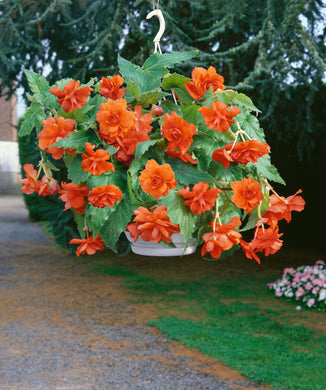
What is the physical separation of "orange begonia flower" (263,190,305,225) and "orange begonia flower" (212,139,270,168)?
0.60 ft

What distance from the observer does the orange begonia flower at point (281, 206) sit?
1.46 meters

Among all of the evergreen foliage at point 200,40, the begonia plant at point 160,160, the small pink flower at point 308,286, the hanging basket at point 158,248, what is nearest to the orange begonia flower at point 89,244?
the begonia plant at point 160,160

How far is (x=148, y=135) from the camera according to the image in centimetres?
150

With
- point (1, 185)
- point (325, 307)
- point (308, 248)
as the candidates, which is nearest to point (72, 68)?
point (325, 307)

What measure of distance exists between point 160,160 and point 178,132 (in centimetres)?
13

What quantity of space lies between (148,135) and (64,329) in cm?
443

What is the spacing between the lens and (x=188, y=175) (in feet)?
4.59

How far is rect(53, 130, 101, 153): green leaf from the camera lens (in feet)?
4.52

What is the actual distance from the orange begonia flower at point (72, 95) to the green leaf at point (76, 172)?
0.48ft

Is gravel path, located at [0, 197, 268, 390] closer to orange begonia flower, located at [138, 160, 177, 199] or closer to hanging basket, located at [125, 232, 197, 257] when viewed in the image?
hanging basket, located at [125, 232, 197, 257]

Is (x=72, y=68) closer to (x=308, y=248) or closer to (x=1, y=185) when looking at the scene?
(x=308, y=248)

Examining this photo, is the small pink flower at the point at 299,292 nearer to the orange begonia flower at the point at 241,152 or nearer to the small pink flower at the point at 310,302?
the small pink flower at the point at 310,302

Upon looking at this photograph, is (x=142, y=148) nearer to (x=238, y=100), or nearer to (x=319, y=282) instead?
(x=238, y=100)

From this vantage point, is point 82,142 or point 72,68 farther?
point 72,68
